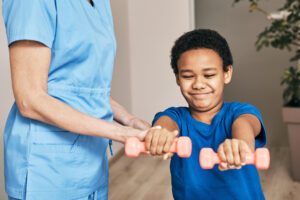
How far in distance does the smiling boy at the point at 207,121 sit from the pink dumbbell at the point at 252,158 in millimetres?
285

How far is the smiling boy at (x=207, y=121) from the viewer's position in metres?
1.18

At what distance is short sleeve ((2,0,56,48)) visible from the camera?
90 cm

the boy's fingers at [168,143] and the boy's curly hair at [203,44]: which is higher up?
the boy's curly hair at [203,44]

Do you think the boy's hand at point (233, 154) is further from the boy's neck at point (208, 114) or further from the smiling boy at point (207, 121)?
the boy's neck at point (208, 114)

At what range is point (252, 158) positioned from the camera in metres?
0.81

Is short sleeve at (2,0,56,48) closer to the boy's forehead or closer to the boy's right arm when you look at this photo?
the boy's right arm

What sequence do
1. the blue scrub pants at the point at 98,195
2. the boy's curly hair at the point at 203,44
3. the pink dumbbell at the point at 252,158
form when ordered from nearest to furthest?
1. the pink dumbbell at the point at 252,158
2. the blue scrub pants at the point at 98,195
3. the boy's curly hair at the point at 203,44

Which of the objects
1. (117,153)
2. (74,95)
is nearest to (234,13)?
(117,153)

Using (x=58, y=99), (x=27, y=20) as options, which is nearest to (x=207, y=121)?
(x=58, y=99)

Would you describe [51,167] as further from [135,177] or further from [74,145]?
[135,177]

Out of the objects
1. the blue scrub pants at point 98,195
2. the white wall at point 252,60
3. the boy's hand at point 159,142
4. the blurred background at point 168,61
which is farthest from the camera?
the white wall at point 252,60

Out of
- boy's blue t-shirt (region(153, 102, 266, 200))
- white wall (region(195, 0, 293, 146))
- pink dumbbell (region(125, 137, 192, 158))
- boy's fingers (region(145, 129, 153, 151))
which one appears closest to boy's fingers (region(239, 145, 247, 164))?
pink dumbbell (region(125, 137, 192, 158))

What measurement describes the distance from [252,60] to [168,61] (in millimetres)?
894

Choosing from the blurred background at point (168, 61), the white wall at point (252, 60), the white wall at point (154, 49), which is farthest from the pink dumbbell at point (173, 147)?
the white wall at point (252, 60)
